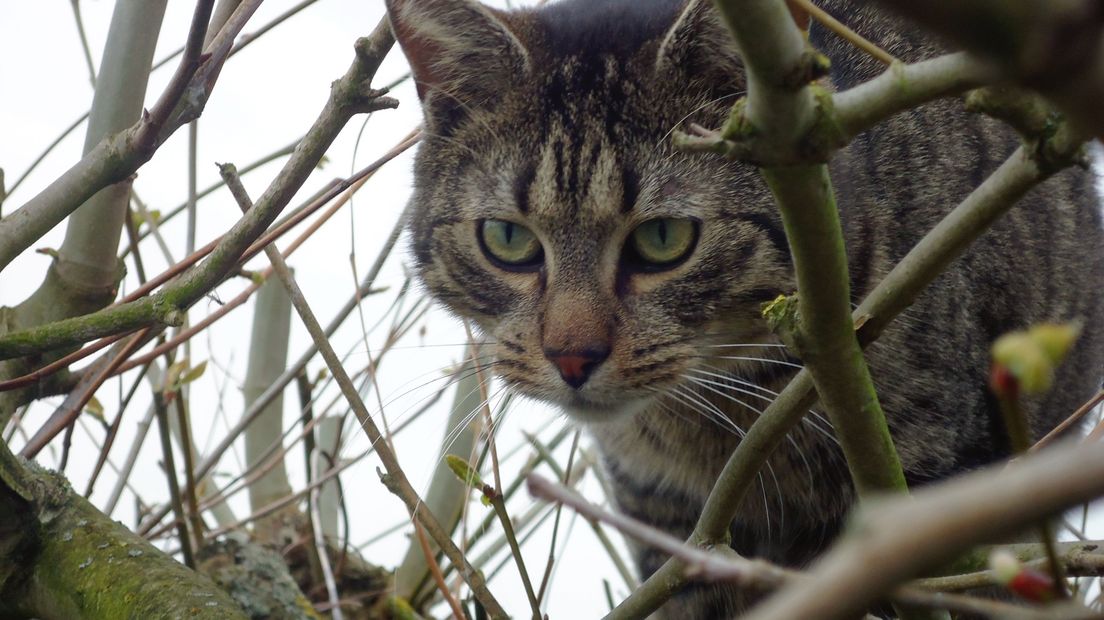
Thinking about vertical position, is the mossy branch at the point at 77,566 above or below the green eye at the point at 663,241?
below

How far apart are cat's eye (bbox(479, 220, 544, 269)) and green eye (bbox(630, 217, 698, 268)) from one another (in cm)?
21

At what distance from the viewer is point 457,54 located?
217 centimetres

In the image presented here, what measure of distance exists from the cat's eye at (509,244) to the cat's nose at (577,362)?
0.24 metres

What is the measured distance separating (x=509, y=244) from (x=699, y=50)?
20.6 inches

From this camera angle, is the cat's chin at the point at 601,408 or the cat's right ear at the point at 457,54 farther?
the cat's right ear at the point at 457,54

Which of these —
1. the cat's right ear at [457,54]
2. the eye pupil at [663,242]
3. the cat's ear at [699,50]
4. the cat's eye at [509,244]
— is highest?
the cat's right ear at [457,54]

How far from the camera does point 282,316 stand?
2.87m

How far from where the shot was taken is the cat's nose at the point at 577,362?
6.22 feet

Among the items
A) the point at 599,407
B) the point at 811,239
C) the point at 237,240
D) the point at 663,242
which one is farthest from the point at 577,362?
the point at 811,239

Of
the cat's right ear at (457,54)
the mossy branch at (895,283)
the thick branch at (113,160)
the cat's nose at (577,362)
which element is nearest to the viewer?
the mossy branch at (895,283)

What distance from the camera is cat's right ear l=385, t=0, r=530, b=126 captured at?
210cm

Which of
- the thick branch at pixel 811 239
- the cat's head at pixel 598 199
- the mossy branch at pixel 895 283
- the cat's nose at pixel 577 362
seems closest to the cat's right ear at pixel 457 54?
the cat's head at pixel 598 199

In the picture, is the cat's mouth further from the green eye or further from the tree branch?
the tree branch

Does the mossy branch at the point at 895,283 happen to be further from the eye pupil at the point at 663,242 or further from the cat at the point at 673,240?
the eye pupil at the point at 663,242
